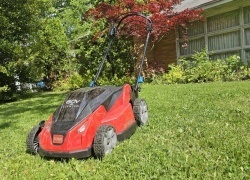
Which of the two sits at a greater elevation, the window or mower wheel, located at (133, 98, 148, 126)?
the window

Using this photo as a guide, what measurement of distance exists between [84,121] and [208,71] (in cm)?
824

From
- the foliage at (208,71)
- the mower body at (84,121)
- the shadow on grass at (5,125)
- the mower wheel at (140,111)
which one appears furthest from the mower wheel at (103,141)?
the foliage at (208,71)

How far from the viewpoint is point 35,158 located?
13.9ft

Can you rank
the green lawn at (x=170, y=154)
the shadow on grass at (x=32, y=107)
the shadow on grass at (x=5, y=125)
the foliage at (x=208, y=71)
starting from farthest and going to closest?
the foliage at (x=208, y=71) < the shadow on grass at (x=32, y=107) < the shadow on grass at (x=5, y=125) < the green lawn at (x=170, y=154)

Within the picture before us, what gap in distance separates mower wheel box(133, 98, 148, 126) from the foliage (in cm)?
641

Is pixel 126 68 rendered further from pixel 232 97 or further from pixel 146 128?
pixel 146 128

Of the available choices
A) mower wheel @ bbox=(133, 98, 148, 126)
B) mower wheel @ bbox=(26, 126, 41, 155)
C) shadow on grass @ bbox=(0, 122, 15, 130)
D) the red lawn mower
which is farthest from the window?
mower wheel @ bbox=(26, 126, 41, 155)

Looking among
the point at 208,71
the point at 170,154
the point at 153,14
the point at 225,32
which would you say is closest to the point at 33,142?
the point at 170,154

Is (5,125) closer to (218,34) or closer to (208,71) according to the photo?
(208,71)

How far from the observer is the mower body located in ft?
12.4

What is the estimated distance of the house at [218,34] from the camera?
11.3 meters

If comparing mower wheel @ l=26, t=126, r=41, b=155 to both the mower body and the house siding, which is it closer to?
the mower body

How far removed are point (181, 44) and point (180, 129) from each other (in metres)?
9.62

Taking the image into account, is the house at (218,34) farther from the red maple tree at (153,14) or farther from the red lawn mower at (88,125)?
the red lawn mower at (88,125)
